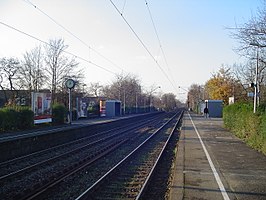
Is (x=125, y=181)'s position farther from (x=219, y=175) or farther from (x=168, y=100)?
(x=168, y=100)

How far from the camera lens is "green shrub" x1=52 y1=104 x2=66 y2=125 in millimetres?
34781

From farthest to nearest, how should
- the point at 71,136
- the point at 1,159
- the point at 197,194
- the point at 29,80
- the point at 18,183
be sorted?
1. the point at 29,80
2. the point at 71,136
3. the point at 1,159
4. the point at 18,183
5. the point at 197,194

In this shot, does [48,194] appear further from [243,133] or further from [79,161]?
[243,133]

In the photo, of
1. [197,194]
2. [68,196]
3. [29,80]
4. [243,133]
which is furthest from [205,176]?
[29,80]

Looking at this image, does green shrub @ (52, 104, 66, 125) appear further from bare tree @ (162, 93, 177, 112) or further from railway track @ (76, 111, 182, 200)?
bare tree @ (162, 93, 177, 112)

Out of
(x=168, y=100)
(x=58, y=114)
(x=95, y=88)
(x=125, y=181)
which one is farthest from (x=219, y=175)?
(x=168, y=100)

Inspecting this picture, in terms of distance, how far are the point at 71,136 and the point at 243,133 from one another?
11248 millimetres

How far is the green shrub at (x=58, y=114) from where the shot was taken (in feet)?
114

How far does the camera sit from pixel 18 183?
10.2m

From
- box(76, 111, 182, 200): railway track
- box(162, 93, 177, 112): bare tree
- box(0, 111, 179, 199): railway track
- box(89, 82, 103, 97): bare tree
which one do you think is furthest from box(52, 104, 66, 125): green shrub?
box(162, 93, 177, 112): bare tree

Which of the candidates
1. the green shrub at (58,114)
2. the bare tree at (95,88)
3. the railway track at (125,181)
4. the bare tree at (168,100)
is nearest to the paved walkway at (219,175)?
the railway track at (125,181)

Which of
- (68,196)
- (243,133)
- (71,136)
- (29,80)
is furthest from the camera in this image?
(29,80)

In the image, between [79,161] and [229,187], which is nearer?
[229,187]

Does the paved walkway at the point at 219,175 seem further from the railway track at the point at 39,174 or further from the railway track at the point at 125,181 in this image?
the railway track at the point at 39,174
